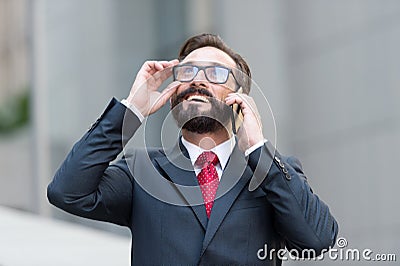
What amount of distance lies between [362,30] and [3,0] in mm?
3184

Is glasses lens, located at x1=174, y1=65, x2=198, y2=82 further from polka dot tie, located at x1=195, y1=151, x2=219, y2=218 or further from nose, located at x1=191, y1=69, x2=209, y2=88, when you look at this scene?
polka dot tie, located at x1=195, y1=151, x2=219, y2=218

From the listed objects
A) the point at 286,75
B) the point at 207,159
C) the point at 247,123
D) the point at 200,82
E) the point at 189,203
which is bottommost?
the point at 286,75

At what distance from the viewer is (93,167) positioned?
2.78m

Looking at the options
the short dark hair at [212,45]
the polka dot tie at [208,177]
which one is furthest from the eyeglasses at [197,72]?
the polka dot tie at [208,177]

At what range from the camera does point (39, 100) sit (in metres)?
8.04

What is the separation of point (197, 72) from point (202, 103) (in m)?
0.10

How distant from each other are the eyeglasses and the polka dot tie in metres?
0.24

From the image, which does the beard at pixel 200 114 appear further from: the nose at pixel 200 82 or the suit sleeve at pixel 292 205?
the suit sleeve at pixel 292 205

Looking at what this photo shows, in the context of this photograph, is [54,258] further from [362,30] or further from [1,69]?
Answer: [362,30]

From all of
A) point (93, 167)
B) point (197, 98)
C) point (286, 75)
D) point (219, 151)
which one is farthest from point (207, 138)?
point (286, 75)

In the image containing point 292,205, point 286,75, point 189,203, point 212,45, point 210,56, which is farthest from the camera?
point 286,75

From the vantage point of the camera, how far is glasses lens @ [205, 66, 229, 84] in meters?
2.83

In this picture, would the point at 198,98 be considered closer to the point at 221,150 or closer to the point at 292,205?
the point at 221,150

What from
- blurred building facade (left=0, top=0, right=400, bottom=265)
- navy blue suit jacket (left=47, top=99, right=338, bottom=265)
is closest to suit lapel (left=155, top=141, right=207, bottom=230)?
navy blue suit jacket (left=47, top=99, right=338, bottom=265)
